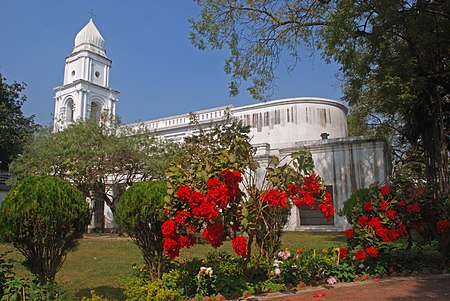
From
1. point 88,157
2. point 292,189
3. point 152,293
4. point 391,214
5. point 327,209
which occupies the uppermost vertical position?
point 88,157

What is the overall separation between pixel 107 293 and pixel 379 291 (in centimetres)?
407

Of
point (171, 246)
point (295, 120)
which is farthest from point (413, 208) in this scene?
point (295, 120)

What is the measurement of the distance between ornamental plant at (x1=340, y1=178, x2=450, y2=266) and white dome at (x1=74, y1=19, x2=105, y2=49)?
97.2 ft

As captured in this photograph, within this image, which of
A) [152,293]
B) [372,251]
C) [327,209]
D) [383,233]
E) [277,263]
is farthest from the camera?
[383,233]

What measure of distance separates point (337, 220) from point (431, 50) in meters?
10.7

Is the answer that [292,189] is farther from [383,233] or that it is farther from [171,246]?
[383,233]

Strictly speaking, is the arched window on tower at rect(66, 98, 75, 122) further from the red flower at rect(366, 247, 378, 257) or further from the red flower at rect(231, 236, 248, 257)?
the red flower at rect(231, 236, 248, 257)

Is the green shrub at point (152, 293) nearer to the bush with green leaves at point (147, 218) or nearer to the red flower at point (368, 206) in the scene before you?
the bush with green leaves at point (147, 218)

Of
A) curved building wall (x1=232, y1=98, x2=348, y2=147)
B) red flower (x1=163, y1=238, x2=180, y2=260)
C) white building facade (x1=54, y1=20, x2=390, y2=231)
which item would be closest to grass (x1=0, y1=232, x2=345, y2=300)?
red flower (x1=163, y1=238, x2=180, y2=260)

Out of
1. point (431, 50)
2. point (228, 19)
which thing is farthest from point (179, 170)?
point (431, 50)

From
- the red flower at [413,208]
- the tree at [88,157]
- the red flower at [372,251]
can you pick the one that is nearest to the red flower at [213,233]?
the red flower at [372,251]

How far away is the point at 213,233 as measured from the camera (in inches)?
174

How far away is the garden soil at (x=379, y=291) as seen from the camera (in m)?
4.98

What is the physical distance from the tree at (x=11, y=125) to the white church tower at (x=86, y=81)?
4679mm
